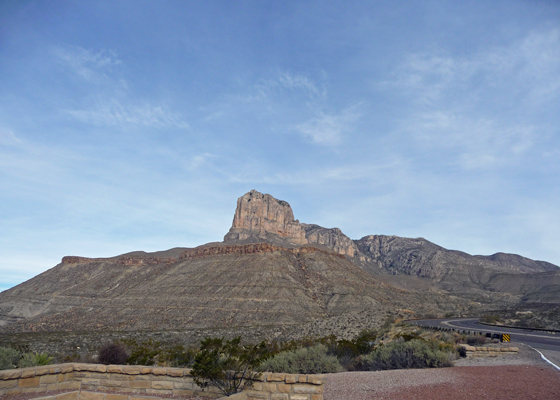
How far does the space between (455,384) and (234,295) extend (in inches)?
2366

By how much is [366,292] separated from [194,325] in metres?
36.9

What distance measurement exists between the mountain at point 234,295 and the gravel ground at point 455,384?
28.6 metres

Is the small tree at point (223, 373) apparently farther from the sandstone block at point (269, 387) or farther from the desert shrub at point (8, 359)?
the desert shrub at point (8, 359)

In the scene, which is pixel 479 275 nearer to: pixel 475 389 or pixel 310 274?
pixel 310 274

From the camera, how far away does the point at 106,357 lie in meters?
21.1

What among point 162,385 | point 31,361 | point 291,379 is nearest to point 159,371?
point 162,385

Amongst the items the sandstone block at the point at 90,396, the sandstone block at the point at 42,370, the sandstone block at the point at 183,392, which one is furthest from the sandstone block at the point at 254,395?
the sandstone block at the point at 42,370

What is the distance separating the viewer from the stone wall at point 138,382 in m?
9.22

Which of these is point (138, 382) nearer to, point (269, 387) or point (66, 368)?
point (66, 368)

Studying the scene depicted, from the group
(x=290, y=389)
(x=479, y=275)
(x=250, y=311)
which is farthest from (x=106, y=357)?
(x=479, y=275)

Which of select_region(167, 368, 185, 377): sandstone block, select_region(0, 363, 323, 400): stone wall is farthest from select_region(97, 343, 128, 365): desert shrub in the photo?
select_region(167, 368, 185, 377): sandstone block

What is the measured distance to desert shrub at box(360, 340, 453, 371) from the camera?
1493cm

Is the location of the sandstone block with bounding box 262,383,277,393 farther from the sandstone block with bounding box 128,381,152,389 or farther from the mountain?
the mountain

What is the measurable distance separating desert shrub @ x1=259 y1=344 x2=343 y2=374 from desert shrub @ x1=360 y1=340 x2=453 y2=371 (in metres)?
1.56
